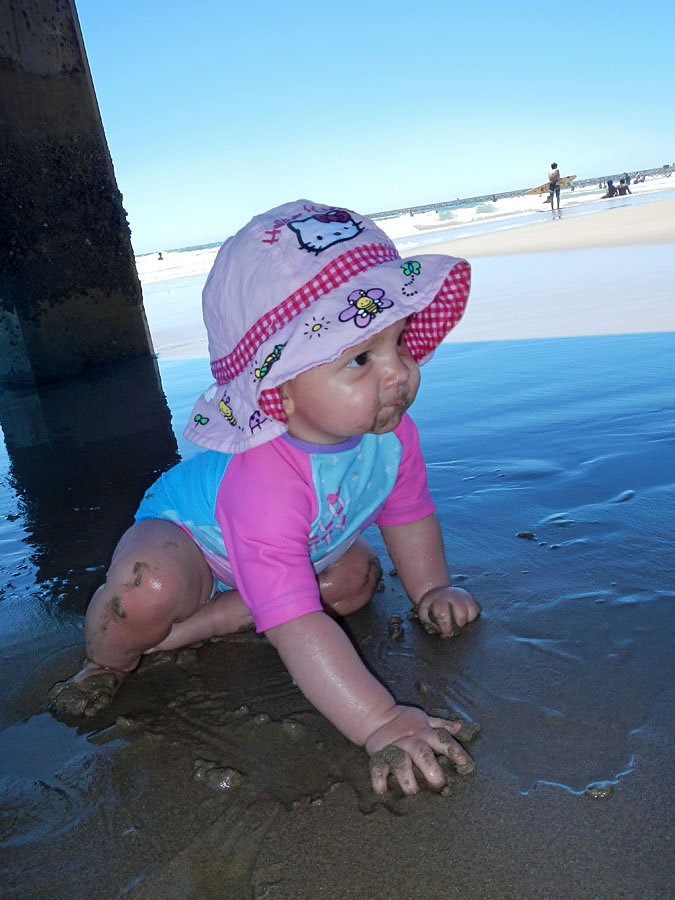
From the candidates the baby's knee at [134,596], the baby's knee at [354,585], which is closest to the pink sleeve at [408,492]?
the baby's knee at [354,585]

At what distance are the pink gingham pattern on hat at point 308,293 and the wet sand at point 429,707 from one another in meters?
0.64

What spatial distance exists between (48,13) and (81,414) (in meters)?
2.75

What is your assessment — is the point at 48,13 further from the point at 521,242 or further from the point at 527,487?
the point at 521,242

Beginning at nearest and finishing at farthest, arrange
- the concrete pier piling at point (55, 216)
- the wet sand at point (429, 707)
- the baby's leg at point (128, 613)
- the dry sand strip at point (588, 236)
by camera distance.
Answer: the wet sand at point (429, 707)
the baby's leg at point (128, 613)
the concrete pier piling at point (55, 216)
the dry sand strip at point (588, 236)

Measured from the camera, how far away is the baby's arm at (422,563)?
1.83 meters

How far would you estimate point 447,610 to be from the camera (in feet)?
5.79

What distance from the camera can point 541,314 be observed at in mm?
5438

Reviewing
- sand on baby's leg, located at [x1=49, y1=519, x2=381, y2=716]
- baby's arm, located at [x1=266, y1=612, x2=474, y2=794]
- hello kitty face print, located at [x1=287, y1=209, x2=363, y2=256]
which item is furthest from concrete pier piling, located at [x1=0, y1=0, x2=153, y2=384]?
baby's arm, located at [x1=266, y1=612, x2=474, y2=794]

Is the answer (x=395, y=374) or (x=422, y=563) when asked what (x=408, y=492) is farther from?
(x=395, y=374)

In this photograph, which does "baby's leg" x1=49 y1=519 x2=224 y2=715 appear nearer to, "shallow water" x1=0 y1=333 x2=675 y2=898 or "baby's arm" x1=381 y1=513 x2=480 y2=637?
"shallow water" x1=0 y1=333 x2=675 y2=898

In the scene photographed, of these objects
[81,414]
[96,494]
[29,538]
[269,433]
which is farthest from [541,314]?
[269,433]

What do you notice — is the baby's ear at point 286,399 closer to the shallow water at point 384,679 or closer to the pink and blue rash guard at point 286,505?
the pink and blue rash guard at point 286,505

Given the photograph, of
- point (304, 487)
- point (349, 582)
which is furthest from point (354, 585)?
point (304, 487)

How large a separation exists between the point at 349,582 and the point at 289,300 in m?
0.77
